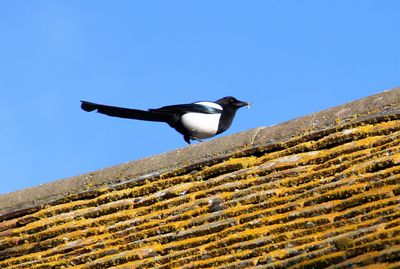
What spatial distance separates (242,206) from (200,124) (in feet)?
9.37

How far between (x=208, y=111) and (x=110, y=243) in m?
2.80

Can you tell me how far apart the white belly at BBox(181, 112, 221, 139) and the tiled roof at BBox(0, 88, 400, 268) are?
1.71m

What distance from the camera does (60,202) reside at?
18.1 feet

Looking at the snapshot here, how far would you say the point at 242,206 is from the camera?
4539mm

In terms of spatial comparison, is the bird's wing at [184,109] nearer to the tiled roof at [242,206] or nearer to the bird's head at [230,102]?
the bird's head at [230,102]

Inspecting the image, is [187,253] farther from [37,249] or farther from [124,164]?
[124,164]

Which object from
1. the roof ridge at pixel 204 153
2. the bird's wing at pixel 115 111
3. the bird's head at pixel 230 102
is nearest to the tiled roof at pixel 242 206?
the roof ridge at pixel 204 153

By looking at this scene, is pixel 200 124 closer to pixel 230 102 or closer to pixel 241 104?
pixel 230 102

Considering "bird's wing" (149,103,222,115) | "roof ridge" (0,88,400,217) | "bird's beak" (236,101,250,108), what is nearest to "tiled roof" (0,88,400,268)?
"roof ridge" (0,88,400,217)

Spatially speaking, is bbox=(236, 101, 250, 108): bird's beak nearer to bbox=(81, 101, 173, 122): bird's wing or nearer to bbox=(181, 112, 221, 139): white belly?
bbox=(181, 112, 221, 139): white belly

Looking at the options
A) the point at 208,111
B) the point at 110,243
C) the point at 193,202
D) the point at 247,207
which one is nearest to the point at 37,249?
the point at 110,243

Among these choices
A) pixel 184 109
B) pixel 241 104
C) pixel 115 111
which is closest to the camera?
pixel 115 111

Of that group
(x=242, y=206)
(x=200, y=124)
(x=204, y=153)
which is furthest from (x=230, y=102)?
(x=242, y=206)

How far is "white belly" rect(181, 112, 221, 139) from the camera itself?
7.30 meters
